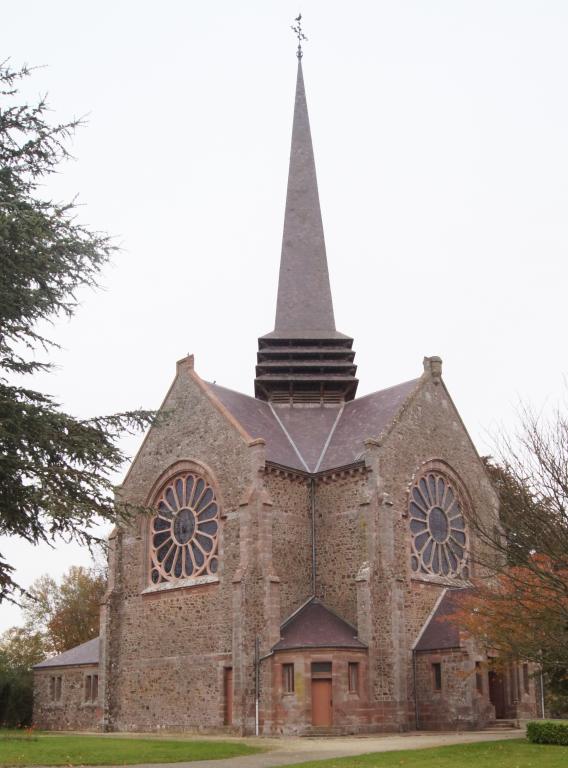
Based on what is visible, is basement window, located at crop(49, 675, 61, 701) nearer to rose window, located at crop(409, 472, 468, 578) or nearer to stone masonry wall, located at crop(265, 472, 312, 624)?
stone masonry wall, located at crop(265, 472, 312, 624)

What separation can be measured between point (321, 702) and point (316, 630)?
7.76ft

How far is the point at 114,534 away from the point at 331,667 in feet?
40.1

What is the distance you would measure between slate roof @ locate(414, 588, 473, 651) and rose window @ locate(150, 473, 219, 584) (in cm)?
802

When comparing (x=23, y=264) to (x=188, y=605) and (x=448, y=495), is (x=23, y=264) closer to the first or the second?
(x=188, y=605)

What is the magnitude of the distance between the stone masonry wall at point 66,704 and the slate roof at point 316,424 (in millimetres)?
12128

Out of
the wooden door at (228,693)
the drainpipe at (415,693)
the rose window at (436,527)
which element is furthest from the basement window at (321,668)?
the rose window at (436,527)

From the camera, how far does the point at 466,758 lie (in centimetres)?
1920

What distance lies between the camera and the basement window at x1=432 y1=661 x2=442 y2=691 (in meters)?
30.5

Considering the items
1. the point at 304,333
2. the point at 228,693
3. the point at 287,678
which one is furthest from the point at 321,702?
the point at 304,333

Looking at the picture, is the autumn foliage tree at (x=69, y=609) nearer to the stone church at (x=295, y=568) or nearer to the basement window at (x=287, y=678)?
the stone church at (x=295, y=568)

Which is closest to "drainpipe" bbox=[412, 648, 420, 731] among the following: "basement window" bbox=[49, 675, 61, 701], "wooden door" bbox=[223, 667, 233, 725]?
"wooden door" bbox=[223, 667, 233, 725]

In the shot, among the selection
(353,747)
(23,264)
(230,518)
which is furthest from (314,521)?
(23,264)

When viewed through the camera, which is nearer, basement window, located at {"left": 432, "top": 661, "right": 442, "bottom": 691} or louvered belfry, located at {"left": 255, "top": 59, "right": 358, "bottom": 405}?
basement window, located at {"left": 432, "top": 661, "right": 442, "bottom": 691}

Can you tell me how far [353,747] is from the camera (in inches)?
933
